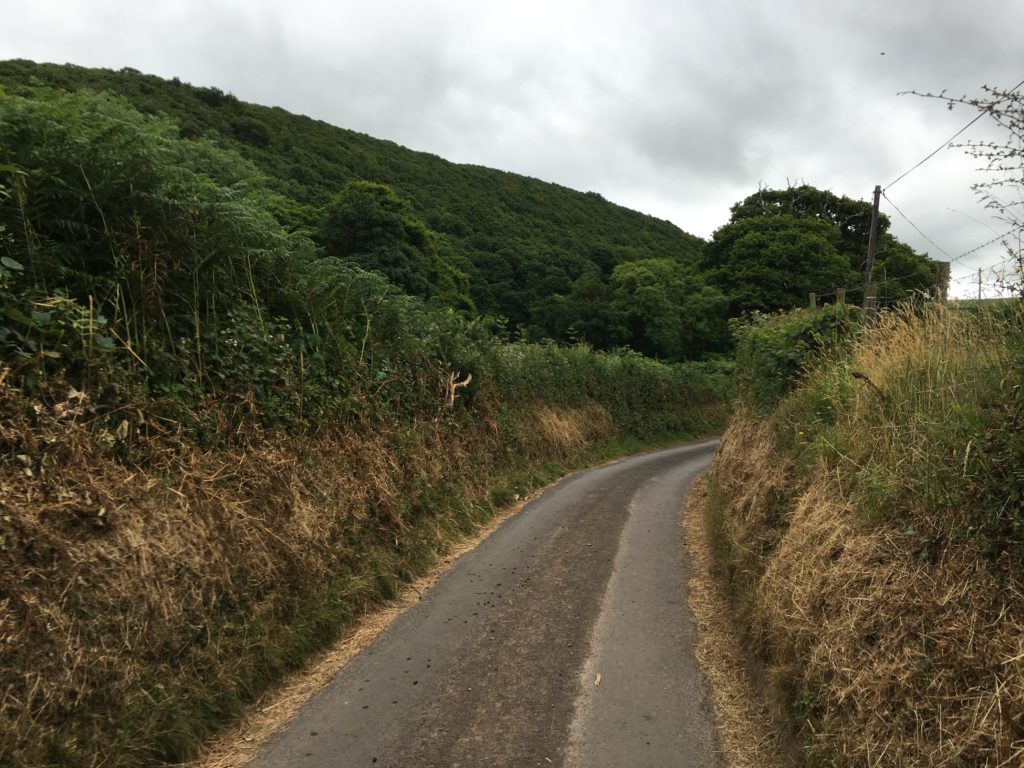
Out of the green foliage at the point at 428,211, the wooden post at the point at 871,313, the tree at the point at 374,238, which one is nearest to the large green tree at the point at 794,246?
the green foliage at the point at 428,211

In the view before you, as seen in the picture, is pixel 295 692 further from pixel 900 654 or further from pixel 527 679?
pixel 900 654

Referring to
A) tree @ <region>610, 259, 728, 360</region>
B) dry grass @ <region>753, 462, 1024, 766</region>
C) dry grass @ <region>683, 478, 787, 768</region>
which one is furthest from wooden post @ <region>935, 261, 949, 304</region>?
tree @ <region>610, 259, 728, 360</region>

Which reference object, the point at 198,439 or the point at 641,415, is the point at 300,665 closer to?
the point at 198,439

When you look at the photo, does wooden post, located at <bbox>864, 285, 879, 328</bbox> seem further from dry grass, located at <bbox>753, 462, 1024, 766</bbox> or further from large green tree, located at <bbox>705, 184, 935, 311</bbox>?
large green tree, located at <bbox>705, 184, 935, 311</bbox>

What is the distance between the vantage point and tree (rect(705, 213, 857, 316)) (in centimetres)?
3891

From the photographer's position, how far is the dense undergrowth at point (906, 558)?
106 inches

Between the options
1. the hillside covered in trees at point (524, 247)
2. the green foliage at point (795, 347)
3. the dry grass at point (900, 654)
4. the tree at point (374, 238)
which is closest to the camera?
the dry grass at point (900, 654)

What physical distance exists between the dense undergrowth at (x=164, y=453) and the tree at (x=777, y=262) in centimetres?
3513

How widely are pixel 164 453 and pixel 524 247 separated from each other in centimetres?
5529

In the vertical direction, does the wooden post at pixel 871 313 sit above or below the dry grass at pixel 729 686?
above

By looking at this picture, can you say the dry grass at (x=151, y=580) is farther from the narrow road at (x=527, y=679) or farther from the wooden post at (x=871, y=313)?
the wooden post at (x=871, y=313)

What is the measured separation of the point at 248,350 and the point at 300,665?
3061mm

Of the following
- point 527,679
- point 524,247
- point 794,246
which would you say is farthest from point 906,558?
point 524,247

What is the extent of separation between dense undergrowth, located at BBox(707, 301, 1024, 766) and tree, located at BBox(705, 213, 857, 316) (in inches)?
1357
